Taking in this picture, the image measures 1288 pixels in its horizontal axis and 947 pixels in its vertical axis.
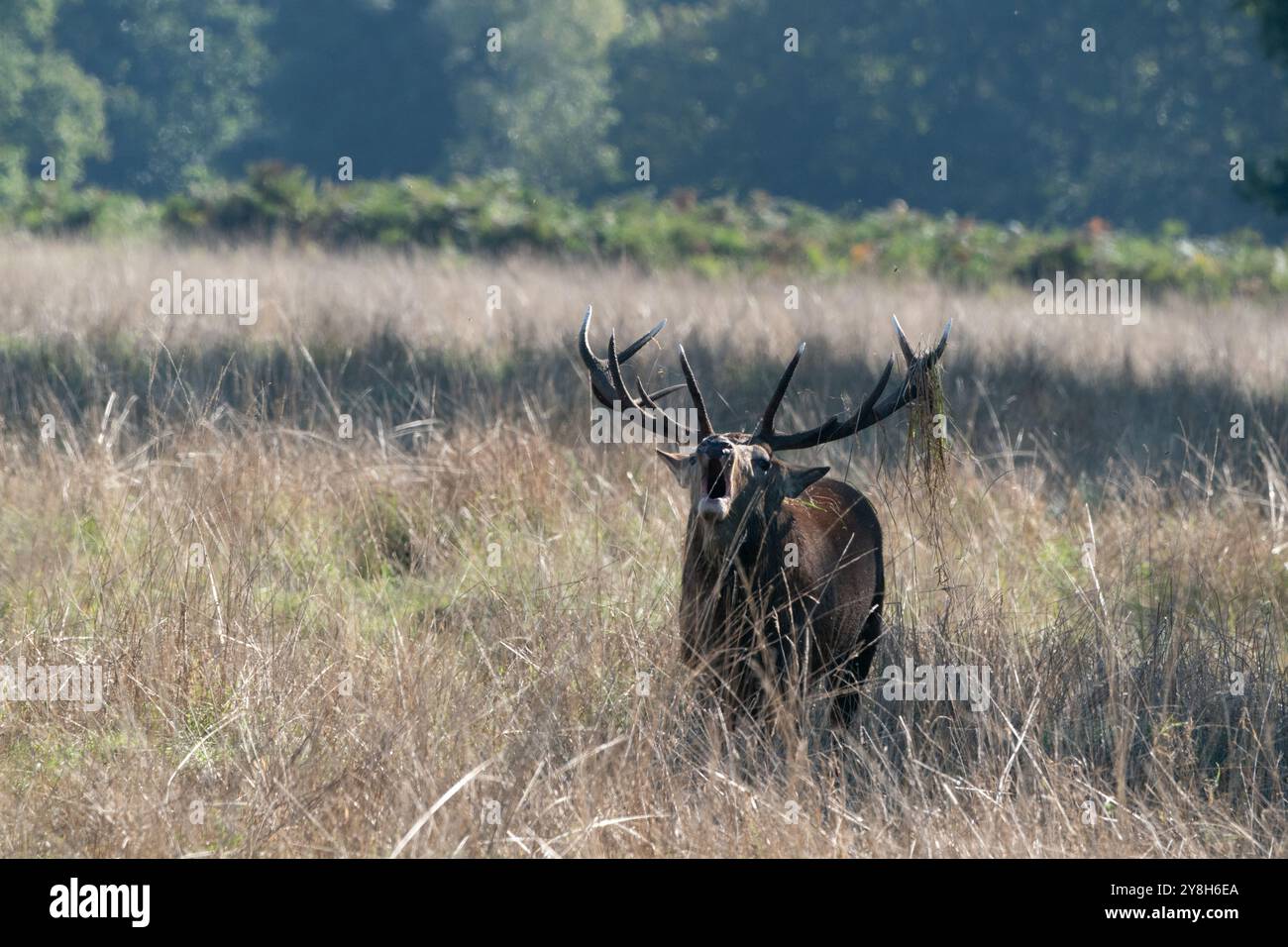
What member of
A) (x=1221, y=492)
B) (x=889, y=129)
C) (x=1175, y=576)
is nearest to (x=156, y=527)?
(x=1175, y=576)

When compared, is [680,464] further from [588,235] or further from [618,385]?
[588,235]

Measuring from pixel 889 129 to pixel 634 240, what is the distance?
21.6 metres

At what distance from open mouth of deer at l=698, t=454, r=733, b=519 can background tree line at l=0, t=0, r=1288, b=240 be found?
2968 cm

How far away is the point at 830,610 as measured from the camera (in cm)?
518

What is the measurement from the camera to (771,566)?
16.5 feet

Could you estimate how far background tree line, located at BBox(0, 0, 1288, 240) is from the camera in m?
36.0

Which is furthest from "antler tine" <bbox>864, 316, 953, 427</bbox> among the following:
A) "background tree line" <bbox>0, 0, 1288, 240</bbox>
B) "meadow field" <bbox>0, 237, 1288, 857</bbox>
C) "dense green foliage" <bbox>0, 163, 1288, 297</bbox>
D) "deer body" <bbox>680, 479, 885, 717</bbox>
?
"background tree line" <bbox>0, 0, 1288, 240</bbox>

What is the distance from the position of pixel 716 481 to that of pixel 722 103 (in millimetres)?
35450

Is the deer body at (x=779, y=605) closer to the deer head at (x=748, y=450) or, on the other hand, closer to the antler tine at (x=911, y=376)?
the deer head at (x=748, y=450)

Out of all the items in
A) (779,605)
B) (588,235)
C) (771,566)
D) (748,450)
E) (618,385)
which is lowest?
(779,605)

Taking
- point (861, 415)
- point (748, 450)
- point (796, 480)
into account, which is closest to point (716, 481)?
point (748, 450)

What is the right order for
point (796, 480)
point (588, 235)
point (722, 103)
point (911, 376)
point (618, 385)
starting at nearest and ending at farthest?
point (796, 480)
point (911, 376)
point (618, 385)
point (588, 235)
point (722, 103)

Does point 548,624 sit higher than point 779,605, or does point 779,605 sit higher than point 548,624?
point 779,605

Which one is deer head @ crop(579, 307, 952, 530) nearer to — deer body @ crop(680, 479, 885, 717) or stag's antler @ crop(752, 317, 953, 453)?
stag's antler @ crop(752, 317, 953, 453)
